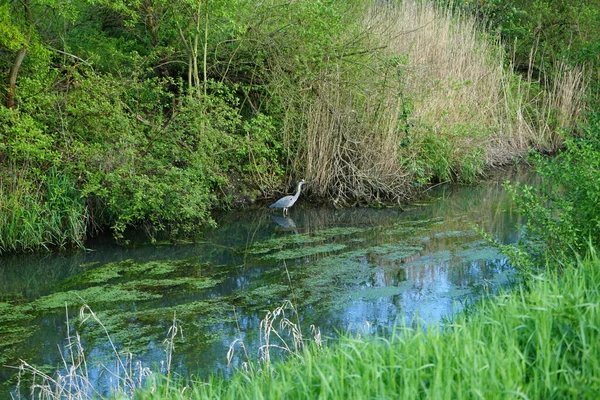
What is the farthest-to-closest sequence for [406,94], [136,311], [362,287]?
[406,94] < [362,287] < [136,311]

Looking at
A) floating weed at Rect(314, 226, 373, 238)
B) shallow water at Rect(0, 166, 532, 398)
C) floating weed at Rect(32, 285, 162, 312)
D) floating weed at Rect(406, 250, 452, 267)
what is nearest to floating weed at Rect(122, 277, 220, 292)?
shallow water at Rect(0, 166, 532, 398)

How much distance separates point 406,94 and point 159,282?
6226 millimetres

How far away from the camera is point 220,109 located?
11258mm

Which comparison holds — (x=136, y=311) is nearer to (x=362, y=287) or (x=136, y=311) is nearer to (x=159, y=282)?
(x=159, y=282)

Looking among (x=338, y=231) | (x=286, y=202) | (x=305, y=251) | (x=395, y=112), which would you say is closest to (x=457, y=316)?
(x=305, y=251)

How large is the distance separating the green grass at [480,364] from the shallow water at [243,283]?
1465mm

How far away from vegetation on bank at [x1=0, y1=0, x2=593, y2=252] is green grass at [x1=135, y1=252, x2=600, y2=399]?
646 cm

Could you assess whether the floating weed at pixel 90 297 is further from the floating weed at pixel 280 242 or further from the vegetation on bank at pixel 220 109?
the floating weed at pixel 280 242

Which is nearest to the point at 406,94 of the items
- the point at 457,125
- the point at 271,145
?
the point at 457,125

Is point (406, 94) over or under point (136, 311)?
over

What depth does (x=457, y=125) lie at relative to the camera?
1309 centimetres

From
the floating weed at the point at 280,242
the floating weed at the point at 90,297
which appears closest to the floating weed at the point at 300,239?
the floating weed at the point at 280,242

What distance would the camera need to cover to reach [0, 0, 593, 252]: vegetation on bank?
9.63 m

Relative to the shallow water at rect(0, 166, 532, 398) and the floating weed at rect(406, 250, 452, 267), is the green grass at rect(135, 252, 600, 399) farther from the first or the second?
the floating weed at rect(406, 250, 452, 267)
